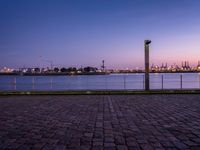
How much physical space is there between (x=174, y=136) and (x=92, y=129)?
1.88m

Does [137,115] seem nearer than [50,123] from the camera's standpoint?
No

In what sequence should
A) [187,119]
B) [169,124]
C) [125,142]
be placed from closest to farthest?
[125,142] < [169,124] < [187,119]

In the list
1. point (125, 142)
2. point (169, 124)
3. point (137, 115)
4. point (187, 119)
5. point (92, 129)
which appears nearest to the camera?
point (125, 142)

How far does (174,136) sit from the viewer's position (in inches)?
233

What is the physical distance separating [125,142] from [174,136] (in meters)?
1.12

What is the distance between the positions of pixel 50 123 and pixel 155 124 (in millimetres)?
2711

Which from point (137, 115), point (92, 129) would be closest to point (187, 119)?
point (137, 115)

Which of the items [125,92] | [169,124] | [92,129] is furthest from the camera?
[125,92]

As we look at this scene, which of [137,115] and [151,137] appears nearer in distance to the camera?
[151,137]

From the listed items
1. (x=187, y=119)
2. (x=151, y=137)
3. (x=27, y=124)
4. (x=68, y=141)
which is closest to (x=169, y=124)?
(x=187, y=119)

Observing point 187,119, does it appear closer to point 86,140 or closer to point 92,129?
point 92,129

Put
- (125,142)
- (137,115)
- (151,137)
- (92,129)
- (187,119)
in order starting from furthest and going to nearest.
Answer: (137,115), (187,119), (92,129), (151,137), (125,142)

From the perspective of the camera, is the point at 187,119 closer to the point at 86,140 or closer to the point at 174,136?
the point at 174,136

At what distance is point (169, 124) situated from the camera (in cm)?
722
